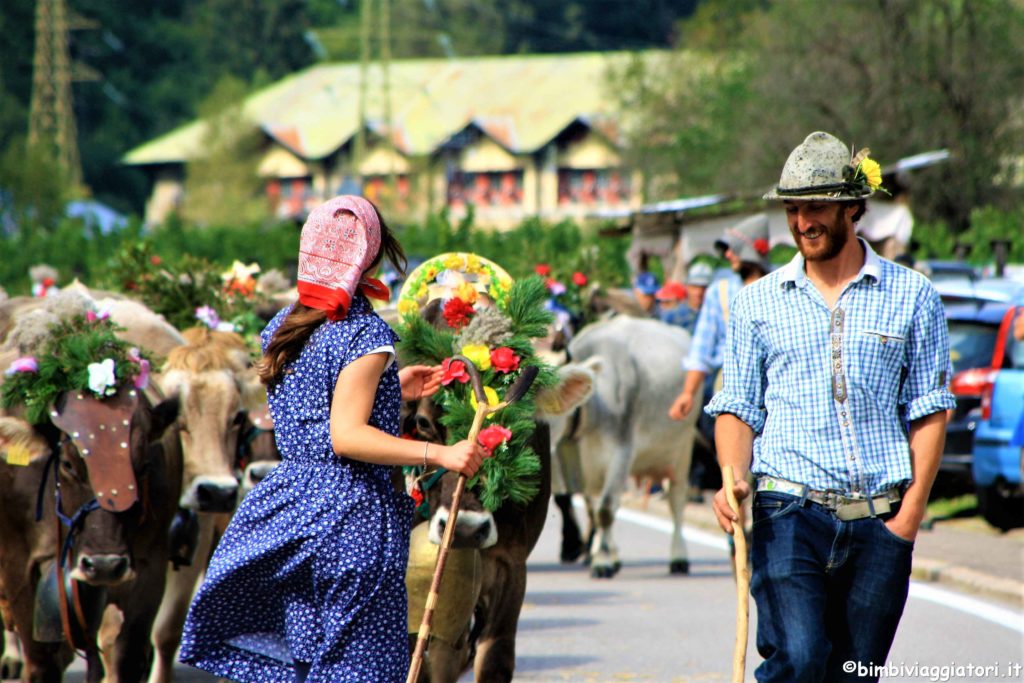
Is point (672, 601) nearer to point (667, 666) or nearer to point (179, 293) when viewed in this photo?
point (667, 666)

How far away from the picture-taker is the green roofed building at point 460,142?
86312mm

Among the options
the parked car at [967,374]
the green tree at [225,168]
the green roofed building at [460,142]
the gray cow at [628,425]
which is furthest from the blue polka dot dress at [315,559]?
the green tree at [225,168]

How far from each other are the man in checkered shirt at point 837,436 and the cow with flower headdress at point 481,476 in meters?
1.30

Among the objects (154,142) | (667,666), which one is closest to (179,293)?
(667,666)

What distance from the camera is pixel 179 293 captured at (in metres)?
12.6

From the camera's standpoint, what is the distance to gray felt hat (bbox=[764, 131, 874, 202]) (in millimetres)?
6027

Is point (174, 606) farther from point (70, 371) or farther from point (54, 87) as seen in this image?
point (54, 87)

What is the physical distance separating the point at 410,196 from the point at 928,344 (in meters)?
67.8

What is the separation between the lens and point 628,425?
47.3 feet

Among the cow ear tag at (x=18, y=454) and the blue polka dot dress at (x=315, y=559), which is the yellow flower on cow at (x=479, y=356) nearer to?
the blue polka dot dress at (x=315, y=559)

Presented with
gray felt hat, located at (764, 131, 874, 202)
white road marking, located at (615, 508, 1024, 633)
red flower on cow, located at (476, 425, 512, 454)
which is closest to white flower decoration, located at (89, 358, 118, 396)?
red flower on cow, located at (476, 425, 512, 454)

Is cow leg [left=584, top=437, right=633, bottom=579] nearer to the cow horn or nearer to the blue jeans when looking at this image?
the cow horn

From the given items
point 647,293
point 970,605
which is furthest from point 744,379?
point 647,293

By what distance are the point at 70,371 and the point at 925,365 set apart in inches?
162
